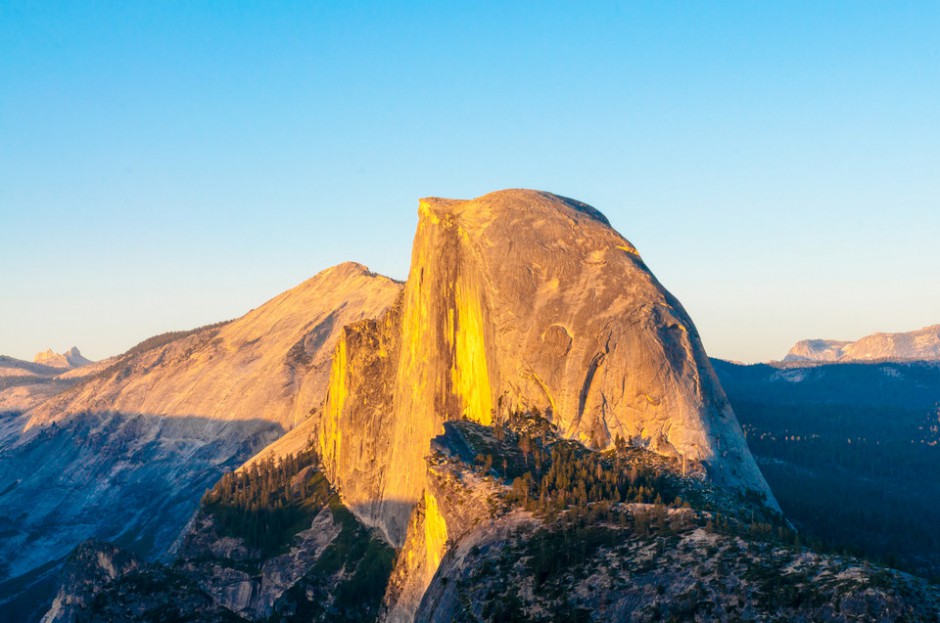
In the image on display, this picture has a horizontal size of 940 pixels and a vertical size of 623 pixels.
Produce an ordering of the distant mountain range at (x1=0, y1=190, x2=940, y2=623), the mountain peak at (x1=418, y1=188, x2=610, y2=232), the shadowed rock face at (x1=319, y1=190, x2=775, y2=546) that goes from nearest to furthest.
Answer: the distant mountain range at (x1=0, y1=190, x2=940, y2=623)
the shadowed rock face at (x1=319, y1=190, x2=775, y2=546)
the mountain peak at (x1=418, y1=188, x2=610, y2=232)

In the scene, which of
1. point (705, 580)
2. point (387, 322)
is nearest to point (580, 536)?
point (705, 580)

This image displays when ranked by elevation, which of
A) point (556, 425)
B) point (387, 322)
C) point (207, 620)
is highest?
point (387, 322)

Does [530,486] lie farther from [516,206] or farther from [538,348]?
[516,206]

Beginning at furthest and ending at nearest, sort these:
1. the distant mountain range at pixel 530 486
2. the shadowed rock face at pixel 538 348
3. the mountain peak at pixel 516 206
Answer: the mountain peak at pixel 516 206 < the shadowed rock face at pixel 538 348 < the distant mountain range at pixel 530 486

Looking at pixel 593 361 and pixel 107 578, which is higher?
pixel 593 361

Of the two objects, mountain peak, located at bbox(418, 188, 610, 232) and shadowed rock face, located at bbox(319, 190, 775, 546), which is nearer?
shadowed rock face, located at bbox(319, 190, 775, 546)

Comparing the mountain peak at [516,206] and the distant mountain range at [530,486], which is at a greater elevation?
the mountain peak at [516,206]

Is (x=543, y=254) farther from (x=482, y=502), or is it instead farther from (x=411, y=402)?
(x=482, y=502)

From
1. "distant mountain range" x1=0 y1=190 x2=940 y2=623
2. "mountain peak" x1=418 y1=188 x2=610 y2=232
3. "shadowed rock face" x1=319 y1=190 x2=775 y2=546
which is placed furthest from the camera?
"mountain peak" x1=418 y1=188 x2=610 y2=232
